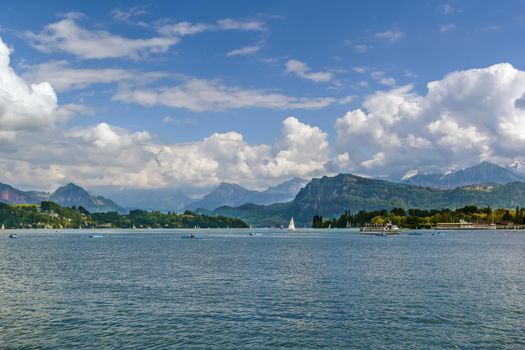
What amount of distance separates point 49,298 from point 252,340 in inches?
1758

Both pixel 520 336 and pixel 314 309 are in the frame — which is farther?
pixel 314 309

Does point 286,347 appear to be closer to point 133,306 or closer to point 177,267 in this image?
point 133,306

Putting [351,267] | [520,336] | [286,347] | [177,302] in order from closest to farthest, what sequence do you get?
[286,347]
[520,336]
[177,302]
[351,267]

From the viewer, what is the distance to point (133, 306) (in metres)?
76.2

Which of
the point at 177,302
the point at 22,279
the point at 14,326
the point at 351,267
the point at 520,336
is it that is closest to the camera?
the point at 520,336

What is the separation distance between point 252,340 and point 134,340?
13.5 metres

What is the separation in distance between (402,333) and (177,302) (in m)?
36.4

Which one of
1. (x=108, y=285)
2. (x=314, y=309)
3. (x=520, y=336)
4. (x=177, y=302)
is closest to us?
(x=520, y=336)

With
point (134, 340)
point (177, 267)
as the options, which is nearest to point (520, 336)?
point (134, 340)

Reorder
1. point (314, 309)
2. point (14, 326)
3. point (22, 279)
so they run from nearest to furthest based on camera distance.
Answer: point (14, 326), point (314, 309), point (22, 279)

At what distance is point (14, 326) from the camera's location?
63.3 m

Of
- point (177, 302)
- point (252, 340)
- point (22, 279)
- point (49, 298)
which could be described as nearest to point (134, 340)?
point (252, 340)

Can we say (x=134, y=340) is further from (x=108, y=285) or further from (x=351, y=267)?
(x=351, y=267)

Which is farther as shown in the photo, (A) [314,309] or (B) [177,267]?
(B) [177,267]
